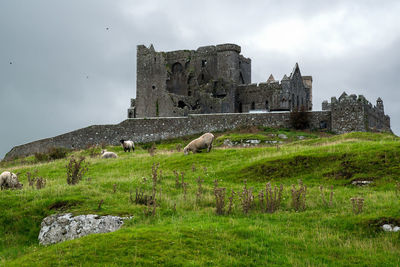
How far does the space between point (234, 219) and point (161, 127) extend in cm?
4252

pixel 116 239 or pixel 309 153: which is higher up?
pixel 309 153

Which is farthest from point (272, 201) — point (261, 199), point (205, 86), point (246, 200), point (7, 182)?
point (205, 86)

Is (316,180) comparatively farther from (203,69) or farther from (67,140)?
(203,69)

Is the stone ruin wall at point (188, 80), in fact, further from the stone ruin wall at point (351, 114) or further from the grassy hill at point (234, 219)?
the grassy hill at point (234, 219)

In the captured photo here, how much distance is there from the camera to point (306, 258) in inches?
421

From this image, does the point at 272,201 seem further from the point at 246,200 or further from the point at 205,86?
the point at 205,86

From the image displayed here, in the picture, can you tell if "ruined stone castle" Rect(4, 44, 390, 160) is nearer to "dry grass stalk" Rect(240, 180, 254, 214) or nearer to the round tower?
the round tower

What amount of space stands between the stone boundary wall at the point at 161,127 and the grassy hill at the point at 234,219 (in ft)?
89.0

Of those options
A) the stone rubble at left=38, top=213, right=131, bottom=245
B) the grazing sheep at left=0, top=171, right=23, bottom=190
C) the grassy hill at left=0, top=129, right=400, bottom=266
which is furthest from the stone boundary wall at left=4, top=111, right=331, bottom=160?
the stone rubble at left=38, top=213, right=131, bottom=245

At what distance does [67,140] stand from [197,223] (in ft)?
160

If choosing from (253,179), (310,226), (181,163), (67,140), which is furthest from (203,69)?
(310,226)

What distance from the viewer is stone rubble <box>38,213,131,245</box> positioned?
13570mm

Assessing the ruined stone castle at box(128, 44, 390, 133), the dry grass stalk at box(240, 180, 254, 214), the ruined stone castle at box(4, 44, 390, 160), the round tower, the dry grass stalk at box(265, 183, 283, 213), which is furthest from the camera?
the round tower

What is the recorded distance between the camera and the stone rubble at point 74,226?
13570mm
